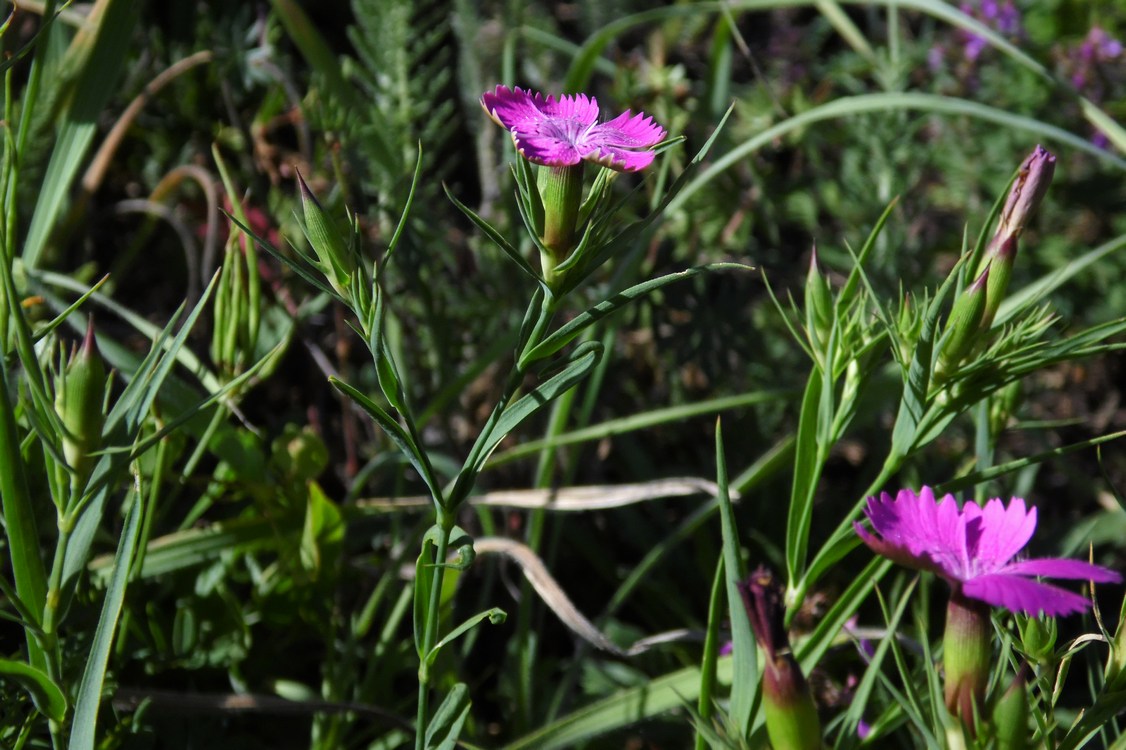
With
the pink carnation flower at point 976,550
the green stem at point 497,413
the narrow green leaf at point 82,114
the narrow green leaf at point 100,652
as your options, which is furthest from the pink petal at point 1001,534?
the narrow green leaf at point 82,114

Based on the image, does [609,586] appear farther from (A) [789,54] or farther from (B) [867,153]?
(A) [789,54]

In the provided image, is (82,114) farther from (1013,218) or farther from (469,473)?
(1013,218)

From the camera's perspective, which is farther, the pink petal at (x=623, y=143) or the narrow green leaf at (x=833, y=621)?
the narrow green leaf at (x=833, y=621)

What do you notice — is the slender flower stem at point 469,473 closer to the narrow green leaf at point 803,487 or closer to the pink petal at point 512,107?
the pink petal at point 512,107

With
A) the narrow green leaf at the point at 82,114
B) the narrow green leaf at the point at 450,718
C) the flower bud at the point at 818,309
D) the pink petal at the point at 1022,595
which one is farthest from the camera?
the narrow green leaf at the point at 82,114

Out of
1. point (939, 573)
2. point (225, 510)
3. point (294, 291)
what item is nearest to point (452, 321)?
point (294, 291)

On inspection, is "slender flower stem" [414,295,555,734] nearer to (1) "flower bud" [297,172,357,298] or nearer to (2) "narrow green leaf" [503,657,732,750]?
(1) "flower bud" [297,172,357,298]

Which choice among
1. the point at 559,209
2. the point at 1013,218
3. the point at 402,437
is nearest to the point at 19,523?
the point at 402,437
